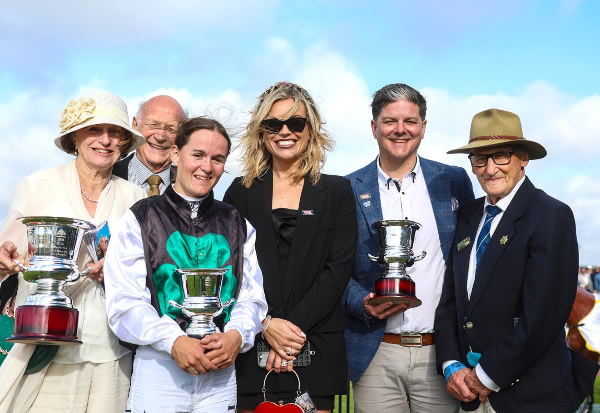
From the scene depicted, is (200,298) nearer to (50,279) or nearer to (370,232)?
(50,279)

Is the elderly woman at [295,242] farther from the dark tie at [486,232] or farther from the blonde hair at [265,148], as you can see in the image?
the dark tie at [486,232]

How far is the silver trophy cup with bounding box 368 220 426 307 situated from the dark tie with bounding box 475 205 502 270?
1.27 feet

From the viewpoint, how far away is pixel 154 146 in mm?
5879

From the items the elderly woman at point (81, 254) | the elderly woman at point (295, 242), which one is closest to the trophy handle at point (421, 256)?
the elderly woman at point (295, 242)

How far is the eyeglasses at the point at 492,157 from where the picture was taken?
15.1 ft

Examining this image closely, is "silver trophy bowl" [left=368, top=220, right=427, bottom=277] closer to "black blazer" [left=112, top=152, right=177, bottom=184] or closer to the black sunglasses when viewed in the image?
the black sunglasses

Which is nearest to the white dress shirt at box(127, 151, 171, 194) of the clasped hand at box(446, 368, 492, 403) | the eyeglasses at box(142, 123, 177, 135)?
the eyeglasses at box(142, 123, 177, 135)

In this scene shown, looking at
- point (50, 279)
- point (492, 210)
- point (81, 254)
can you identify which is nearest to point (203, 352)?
point (50, 279)

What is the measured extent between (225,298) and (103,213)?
1.08 meters

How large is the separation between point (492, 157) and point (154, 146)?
2989mm

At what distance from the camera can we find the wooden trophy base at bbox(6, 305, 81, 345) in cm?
371

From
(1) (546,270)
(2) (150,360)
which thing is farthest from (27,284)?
(1) (546,270)

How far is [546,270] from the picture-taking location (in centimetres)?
411

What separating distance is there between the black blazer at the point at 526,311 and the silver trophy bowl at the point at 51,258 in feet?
8.40
